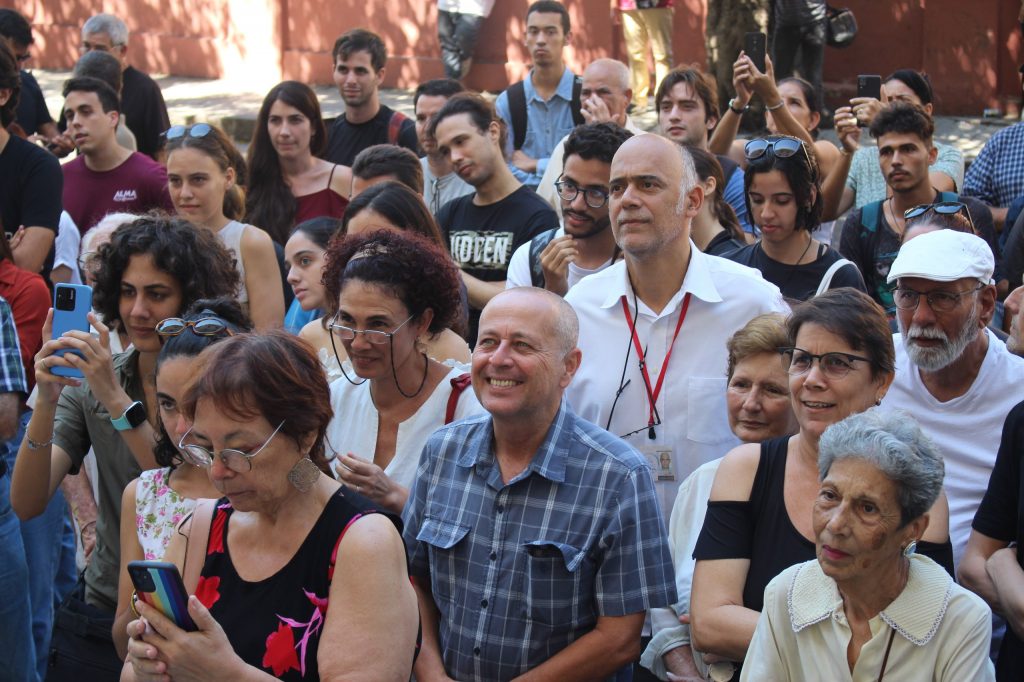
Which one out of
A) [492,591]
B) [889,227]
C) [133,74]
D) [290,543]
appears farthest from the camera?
[133,74]

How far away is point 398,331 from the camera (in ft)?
14.2

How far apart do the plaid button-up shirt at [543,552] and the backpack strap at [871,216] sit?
3.03 m

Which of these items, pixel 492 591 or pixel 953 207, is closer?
pixel 492 591

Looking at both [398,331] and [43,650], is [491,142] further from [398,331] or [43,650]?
[43,650]

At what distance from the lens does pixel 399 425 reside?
4.38 metres

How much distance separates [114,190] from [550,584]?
4.79m

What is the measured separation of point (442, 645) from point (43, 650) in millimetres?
2251

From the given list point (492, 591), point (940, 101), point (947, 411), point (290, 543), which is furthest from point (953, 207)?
point (940, 101)

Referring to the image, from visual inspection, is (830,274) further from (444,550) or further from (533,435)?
(444,550)

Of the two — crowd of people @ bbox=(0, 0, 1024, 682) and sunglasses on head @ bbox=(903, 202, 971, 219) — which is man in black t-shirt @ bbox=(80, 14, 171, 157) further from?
sunglasses on head @ bbox=(903, 202, 971, 219)

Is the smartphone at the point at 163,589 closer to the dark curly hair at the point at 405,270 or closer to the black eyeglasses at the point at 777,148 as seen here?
the dark curly hair at the point at 405,270

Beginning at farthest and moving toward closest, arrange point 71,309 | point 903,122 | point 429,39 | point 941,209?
point 429,39
point 903,122
point 941,209
point 71,309

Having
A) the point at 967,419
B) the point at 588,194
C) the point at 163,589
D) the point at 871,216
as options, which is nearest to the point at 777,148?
the point at 588,194

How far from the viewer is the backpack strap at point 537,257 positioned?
5594 mm
